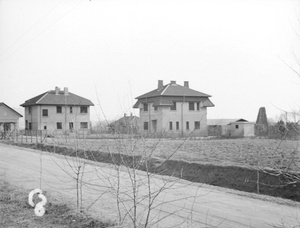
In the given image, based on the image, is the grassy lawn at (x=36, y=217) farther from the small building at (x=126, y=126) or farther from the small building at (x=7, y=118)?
the small building at (x=7, y=118)

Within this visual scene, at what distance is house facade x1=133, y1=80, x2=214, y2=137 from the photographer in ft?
167

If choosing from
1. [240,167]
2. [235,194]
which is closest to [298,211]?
[235,194]

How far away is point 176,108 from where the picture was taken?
52.5 metres

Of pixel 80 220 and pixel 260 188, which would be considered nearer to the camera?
pixel 80 220

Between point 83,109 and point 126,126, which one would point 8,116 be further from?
point 126,126

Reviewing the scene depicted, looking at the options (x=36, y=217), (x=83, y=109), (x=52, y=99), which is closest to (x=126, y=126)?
(x=36, y=217)

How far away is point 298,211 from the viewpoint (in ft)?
32.2

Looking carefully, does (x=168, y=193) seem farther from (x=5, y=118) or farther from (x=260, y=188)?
(x=5, y=118)

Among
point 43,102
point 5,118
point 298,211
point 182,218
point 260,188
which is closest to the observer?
point 182,218

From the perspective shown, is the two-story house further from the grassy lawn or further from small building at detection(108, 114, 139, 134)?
small building at detection(108, 114, 139, 134)

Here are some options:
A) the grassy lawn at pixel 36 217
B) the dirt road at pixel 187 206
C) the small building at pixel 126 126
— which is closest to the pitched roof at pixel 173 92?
the dirt road at pixel 187 206

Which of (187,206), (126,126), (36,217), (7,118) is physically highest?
(7,118)

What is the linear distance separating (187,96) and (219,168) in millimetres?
37679

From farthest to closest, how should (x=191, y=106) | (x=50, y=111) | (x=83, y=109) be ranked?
(x=83, y=109)
(x=50, y=111)
(x=191, y=106)
